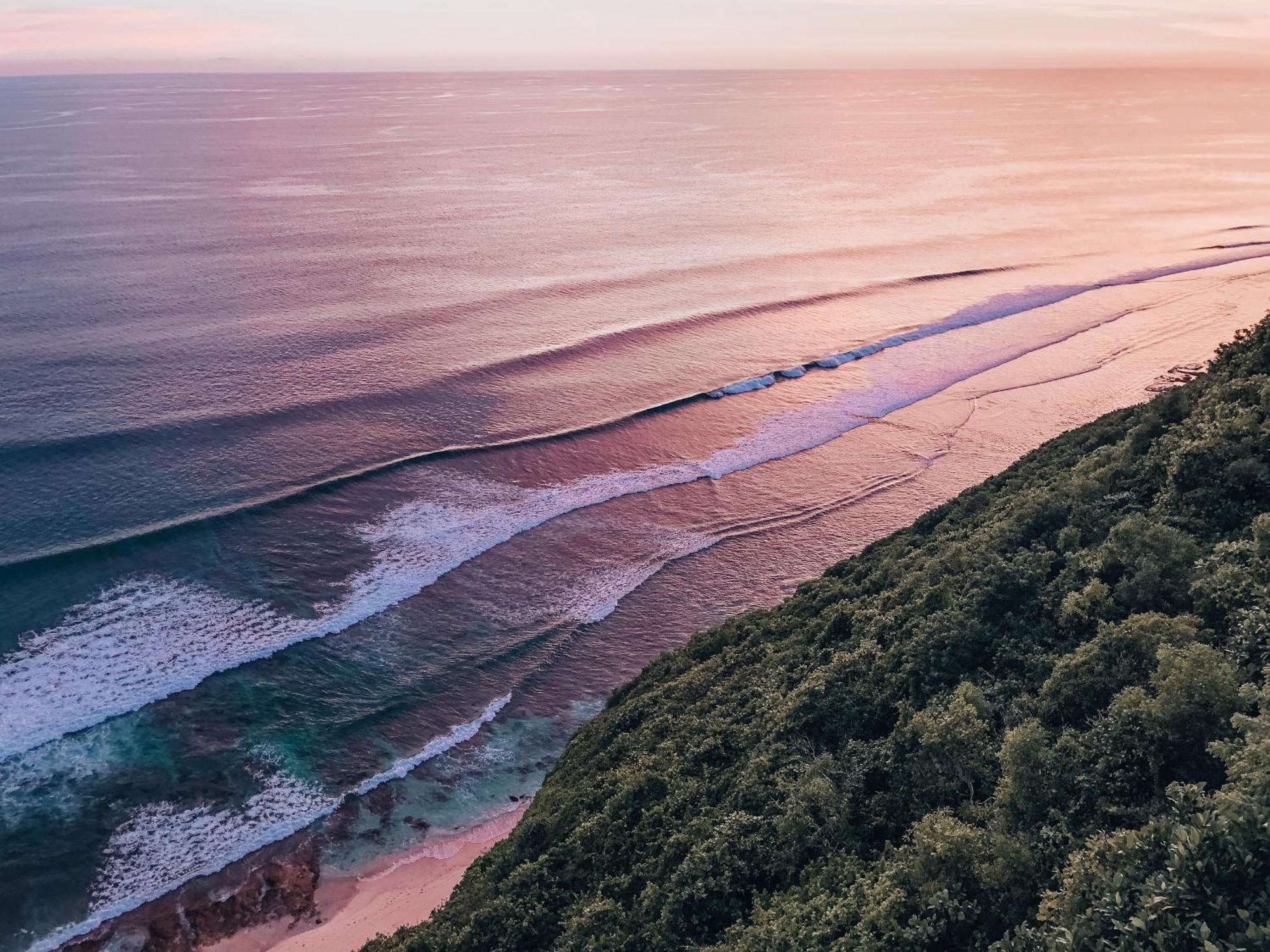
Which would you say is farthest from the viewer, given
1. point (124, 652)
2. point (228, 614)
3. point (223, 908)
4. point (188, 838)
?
point (228, 614)

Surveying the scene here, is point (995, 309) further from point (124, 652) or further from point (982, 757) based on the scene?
point (124, 652)

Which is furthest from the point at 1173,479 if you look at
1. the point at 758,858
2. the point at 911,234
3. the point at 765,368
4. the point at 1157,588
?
the point at 911,234

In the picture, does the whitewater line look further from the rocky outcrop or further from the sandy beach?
the sandy beach

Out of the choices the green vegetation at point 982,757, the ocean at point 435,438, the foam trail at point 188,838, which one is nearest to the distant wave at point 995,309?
the ocean at point 435,438

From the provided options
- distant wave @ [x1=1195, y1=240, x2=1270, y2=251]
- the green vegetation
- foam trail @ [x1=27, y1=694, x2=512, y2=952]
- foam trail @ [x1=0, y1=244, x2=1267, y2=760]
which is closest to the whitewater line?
distant wave @ [x1=1195, y1=240, x2=1270, y2=251]

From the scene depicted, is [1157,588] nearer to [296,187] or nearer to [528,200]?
[528,200]

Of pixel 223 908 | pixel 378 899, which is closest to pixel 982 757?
pixel 378 899
